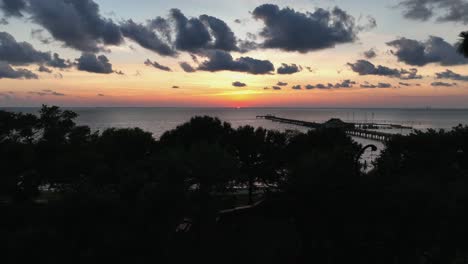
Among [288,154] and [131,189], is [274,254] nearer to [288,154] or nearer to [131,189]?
[131,189]

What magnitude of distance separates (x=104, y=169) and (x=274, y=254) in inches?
723

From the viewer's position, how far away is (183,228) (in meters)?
21.6

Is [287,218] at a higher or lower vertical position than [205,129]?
lower

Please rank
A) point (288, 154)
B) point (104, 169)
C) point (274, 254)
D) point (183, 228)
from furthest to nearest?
point (288, 154)
point (104, 169)
point (183, 228)
point (274, 254)

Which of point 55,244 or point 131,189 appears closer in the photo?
point 55,244

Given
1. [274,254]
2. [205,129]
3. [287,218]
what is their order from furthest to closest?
[205,129] → [287,218] → [274,254]

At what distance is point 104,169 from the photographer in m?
30.7

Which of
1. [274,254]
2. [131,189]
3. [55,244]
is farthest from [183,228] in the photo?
[55,244]

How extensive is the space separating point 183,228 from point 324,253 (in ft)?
27.9

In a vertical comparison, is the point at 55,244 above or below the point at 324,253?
above

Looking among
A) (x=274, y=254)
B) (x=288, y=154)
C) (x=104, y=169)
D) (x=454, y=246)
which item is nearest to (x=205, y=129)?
(x=288, y=154)

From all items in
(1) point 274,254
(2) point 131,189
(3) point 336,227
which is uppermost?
(2) point 131,189

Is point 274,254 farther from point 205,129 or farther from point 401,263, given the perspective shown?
point 205,129

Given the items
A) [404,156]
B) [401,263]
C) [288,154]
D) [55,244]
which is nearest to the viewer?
[55,244]
